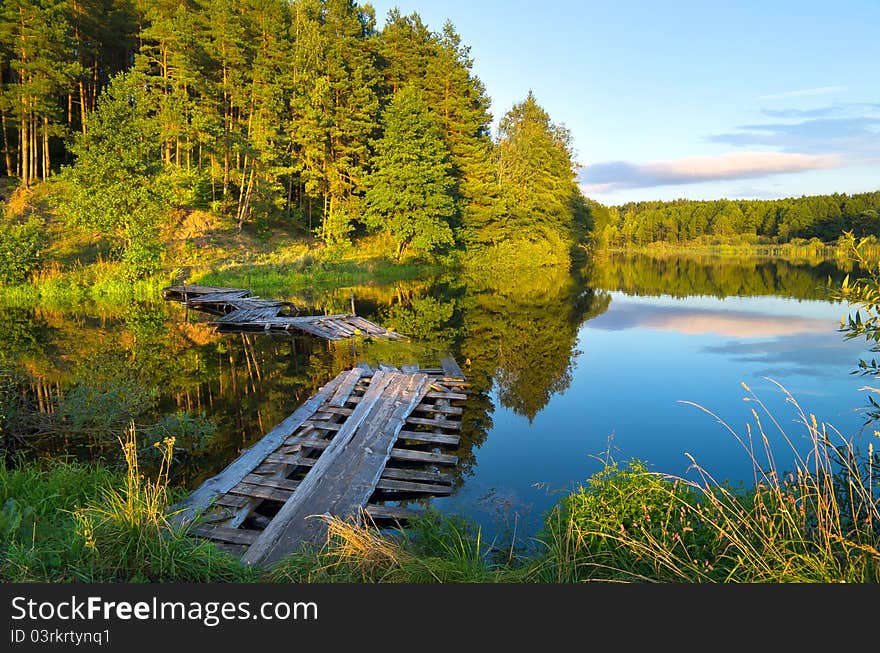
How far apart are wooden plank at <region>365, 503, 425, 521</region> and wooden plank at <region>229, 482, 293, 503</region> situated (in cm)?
98

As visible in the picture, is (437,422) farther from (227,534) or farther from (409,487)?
(227,534)

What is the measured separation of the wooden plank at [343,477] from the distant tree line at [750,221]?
79487 mm

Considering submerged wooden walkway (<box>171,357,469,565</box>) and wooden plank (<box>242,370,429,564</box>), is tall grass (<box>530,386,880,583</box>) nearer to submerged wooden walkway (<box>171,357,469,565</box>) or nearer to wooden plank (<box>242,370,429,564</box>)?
submerged wooden walkway (<box>171,357,469,565</box>)

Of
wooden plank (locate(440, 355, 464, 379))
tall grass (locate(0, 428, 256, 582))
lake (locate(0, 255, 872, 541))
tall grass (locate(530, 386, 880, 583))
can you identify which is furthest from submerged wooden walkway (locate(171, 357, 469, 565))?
tall grass (locate(530, 386, 880, 583))

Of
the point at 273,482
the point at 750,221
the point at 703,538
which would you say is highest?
the point at 750,221

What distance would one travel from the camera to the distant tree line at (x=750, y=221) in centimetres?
9400

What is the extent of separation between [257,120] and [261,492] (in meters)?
32.4

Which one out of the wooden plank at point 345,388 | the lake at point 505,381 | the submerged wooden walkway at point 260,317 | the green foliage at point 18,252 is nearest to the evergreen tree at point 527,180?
the lake at point 505,381

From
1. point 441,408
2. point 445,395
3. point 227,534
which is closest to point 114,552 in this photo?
point 227,534

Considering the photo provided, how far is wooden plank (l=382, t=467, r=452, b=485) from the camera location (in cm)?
708

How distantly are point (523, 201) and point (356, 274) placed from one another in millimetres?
18475

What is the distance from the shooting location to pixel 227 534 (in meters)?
5.36

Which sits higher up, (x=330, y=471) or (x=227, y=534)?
(x=330, y=471)

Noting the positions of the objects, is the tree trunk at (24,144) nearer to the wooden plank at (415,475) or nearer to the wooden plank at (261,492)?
the wooden plank at (261,492)
